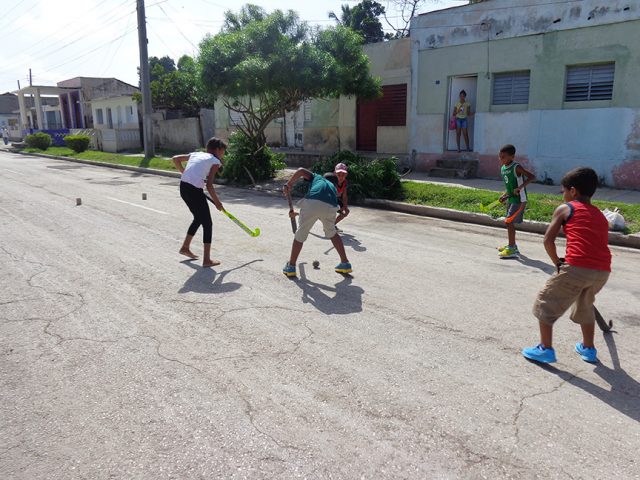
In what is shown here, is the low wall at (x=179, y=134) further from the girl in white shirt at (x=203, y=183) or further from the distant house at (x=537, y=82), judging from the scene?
the girl in white shirt at (x=203, y=183)

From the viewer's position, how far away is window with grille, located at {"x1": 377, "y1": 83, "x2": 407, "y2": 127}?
1812 cm

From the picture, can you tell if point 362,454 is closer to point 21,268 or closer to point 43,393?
point 43,393

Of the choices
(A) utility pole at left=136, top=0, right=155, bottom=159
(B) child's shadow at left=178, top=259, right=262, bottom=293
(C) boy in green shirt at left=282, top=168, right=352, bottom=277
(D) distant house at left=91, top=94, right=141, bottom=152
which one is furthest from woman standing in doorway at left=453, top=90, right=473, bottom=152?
(D) distant house at left=91, top=94, right=141, bottom=152

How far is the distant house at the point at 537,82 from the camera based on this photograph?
12.3 metres

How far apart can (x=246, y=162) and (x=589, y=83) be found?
9.71 meters

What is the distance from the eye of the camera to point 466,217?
34.5ft

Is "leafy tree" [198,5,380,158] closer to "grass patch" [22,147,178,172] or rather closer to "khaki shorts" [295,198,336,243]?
"grass patch" [22,147,178,172]

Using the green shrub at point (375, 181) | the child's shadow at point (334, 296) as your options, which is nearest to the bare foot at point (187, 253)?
the child's shadow at point (334, 296)

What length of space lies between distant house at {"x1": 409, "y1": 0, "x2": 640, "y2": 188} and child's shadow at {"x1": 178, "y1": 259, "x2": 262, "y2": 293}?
1032 centimetres

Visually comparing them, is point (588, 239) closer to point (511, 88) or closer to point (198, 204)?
point (198, 204)

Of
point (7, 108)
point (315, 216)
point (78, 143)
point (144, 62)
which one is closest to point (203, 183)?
point (315, 216)

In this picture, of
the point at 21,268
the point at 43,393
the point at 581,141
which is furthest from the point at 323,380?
the point at 581,141

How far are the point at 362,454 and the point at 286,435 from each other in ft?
1.54

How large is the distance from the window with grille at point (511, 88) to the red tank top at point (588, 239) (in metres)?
11.5
